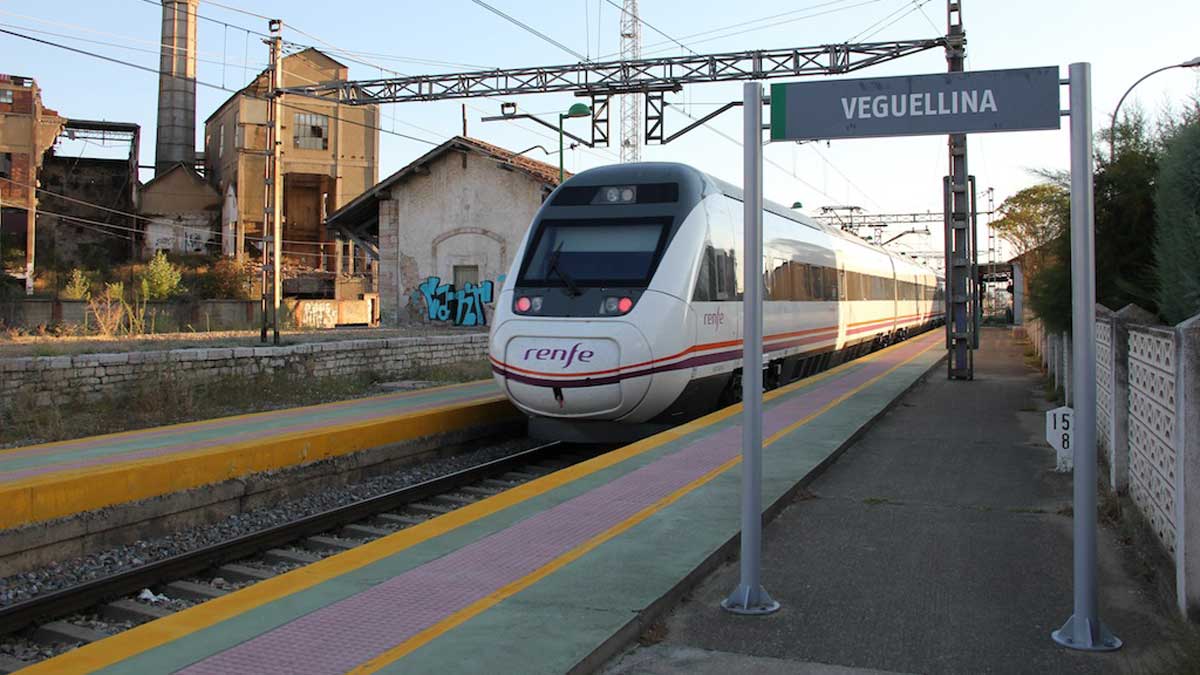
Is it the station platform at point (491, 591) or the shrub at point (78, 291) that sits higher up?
the shrub at point (78, 291)

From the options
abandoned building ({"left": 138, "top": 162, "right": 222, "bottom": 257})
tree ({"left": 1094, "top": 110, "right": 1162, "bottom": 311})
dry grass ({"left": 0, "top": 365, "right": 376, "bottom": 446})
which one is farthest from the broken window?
tree ({"left": 1094, "top": 110, "right": 1162, "bottom": 311})

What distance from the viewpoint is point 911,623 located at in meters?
4.80

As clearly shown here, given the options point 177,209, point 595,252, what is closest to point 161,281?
point 177,209

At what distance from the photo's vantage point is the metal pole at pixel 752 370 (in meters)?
4.92

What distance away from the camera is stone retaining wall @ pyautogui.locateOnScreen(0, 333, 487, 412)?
43.0 ft

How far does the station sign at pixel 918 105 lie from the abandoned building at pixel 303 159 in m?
50.8

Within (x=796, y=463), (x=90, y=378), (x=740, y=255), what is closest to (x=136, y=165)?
(x=90, y=378)

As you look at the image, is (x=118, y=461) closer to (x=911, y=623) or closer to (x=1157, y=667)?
(x=911, y=623)

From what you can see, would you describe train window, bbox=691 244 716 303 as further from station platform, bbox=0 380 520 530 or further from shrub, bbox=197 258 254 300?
shrub, bbox=197 258 254 300

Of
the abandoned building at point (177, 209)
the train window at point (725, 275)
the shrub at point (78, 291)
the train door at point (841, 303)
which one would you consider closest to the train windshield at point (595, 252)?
the train window at point (725, 275)

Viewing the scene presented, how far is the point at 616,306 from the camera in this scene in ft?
33.6

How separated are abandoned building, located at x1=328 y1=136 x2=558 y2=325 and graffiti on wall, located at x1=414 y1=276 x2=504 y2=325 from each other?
29cm

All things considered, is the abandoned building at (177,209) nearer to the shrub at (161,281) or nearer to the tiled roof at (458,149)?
the shrub at (161,281)

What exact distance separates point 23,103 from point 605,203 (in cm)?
4828
